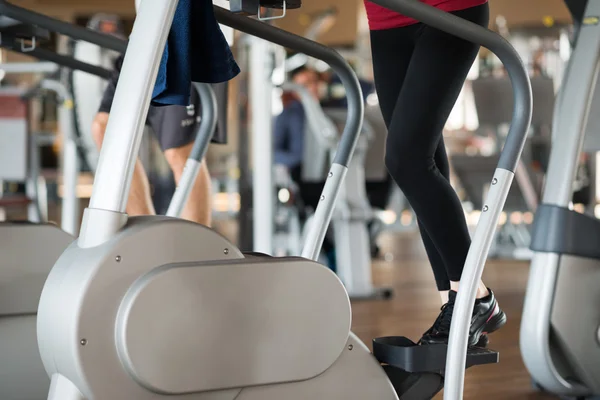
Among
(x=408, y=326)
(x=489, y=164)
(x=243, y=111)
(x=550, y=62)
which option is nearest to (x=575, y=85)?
(x=408, y=326)

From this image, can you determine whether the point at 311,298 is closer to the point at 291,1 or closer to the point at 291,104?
the point at 291,1

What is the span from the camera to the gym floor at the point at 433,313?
7.46 feet

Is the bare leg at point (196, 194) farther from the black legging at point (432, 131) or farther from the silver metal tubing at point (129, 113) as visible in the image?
the silver metal tubing at point (129, 113)

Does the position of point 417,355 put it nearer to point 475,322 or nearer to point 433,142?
point 475,322

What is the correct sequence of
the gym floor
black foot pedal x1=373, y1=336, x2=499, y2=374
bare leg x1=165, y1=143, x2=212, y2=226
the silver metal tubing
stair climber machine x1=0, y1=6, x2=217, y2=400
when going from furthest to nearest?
bare leg x1=165, y1=143, x2=212, y2=226 → the gym floor → stair climber machine x1=0, y1=6, x2=217, y2=400 → black foot pedal x1=373, y1=336, x2=499, y2=374 → the silver metal tubing

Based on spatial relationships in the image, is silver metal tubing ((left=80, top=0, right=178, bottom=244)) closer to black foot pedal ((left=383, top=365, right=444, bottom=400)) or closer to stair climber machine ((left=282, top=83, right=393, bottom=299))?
black foot pedal ((left=383, top=365, right=444, bottom=400))

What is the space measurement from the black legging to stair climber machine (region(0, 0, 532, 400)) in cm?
13

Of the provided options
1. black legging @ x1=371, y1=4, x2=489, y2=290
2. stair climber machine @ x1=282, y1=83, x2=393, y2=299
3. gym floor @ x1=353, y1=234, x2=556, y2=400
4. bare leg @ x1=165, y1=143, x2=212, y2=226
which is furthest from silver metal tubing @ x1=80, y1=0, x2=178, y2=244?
stair climber machine @ x1=282, y1=83, x2=393, y2=299

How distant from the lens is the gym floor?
227 cm

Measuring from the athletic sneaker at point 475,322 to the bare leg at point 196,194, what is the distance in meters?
1.09

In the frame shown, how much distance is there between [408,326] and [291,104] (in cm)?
252

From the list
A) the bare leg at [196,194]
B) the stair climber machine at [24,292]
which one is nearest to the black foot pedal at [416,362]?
the stair climber machine at [24,292]

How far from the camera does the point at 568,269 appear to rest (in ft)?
6.79

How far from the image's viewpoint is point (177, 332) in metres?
1.33
